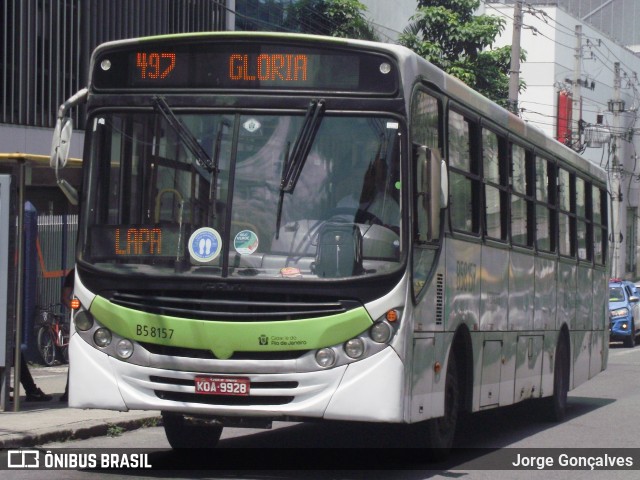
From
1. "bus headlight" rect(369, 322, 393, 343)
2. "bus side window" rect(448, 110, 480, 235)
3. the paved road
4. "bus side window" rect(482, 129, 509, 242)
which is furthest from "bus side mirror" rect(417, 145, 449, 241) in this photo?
"bus side window" rect(482, 129, 509, 242)

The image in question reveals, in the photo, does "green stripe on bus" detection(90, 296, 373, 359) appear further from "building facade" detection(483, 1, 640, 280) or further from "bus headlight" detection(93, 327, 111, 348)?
"building facade" detection(483, 1, 640, 280)

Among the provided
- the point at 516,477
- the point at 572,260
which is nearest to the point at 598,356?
the point at 572,260

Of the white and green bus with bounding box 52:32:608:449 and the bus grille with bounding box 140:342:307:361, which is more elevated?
the white and green bus with bounding box 52:32:608:449

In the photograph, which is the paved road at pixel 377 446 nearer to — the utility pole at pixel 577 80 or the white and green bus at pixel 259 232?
the white and green bus at pixel 259 232

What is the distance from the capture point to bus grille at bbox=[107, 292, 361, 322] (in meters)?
8.51

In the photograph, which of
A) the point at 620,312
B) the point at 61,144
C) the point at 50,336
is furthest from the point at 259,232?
the point at 620,312

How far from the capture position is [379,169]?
8.79m

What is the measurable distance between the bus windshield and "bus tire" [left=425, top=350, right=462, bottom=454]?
185 cm

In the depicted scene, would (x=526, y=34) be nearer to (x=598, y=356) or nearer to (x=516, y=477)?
(x=598, y=356)

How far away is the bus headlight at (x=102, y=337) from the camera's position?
29.2 feet

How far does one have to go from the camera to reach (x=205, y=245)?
344 inches

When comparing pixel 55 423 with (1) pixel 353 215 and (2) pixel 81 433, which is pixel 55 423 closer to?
(2) pixel 81 433

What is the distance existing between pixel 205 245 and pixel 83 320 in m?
1.10

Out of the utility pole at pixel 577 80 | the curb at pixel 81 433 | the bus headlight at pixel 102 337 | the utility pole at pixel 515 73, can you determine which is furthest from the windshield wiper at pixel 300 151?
the utility pole at pixel 577 80
